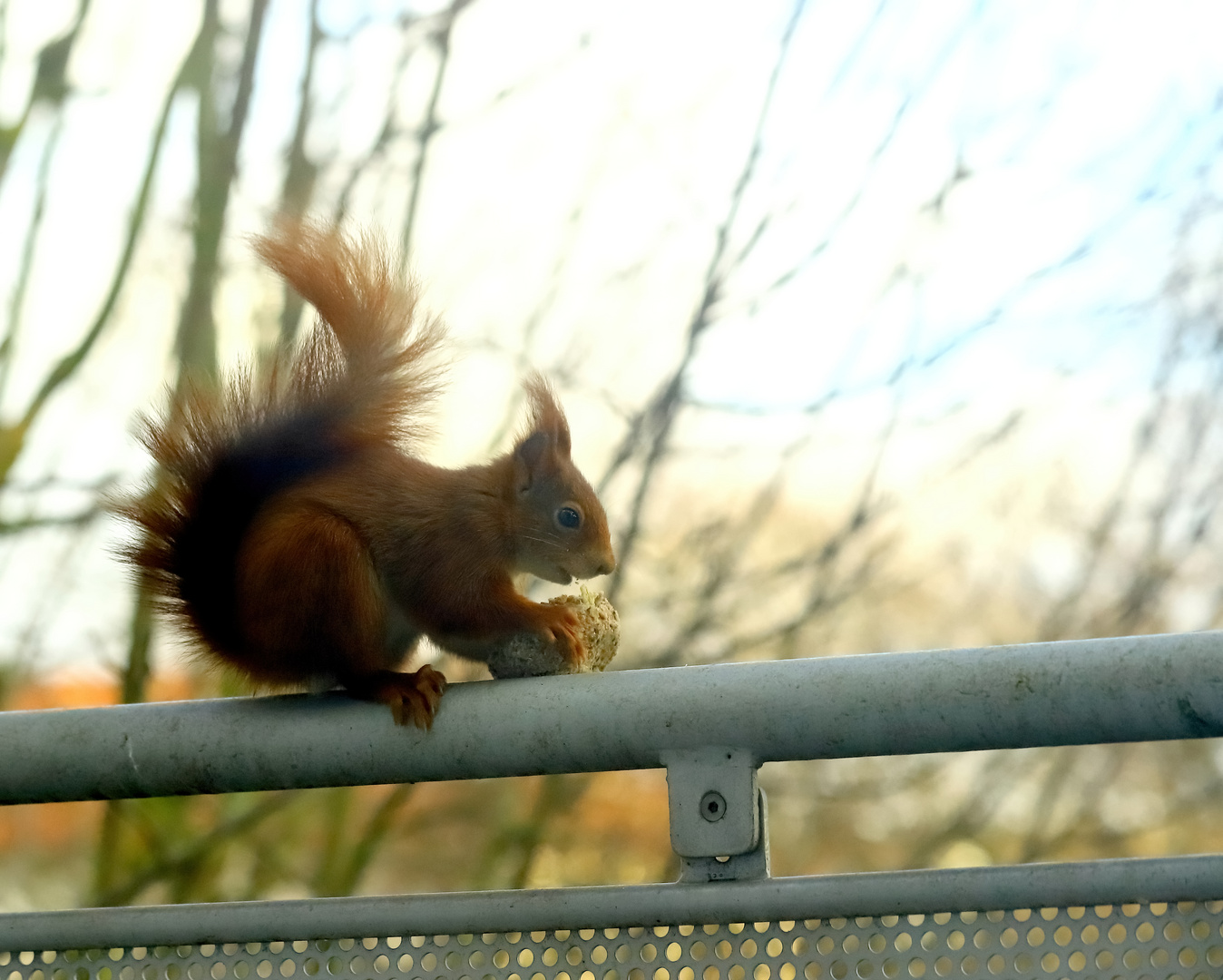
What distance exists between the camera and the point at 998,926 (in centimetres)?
57

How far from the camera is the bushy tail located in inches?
34.6

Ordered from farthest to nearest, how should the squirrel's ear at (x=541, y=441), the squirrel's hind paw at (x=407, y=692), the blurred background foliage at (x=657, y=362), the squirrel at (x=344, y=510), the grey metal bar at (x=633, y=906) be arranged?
the blurred background foliage at (x=657, y=362), the squirrel's ear at (x=541, y=441), the squirrel at (x=344, y=510), the squirrel's hind paw at (x=407, y=692), the grey metal bar at (x=633, y=906)

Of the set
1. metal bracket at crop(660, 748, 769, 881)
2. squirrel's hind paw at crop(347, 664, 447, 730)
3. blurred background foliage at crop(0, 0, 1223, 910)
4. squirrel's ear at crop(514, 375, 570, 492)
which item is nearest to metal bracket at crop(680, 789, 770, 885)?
metal bracket at crop(660, 748, 769, 881)

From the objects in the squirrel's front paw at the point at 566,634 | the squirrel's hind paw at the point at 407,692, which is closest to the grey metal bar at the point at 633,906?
the squirrel's hind paw at the point at 407,692

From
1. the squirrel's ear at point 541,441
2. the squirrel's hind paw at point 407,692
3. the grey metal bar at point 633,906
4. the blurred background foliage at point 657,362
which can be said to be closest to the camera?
the grey metal bar at point 633,906

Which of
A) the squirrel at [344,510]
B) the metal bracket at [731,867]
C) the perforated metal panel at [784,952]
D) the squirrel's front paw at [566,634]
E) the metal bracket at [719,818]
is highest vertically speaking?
the squirrel at [344,510]

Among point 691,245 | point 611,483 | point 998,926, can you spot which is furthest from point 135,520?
point 691,245

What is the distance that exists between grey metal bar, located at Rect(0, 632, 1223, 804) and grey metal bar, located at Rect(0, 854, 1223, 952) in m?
0.07

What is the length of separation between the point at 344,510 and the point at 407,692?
0.20 meters

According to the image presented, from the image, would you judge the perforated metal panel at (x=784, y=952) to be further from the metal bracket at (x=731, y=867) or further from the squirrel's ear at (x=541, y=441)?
the squirrel's ear at (x=541, y=441)

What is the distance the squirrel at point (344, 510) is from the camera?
0.81 m

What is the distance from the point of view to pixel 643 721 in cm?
64

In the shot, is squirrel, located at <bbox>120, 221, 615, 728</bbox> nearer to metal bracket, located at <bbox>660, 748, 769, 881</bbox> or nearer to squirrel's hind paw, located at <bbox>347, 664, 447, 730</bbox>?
squirrel's hind paw, located at <bbox>347, 664, 447, 730</bbox>

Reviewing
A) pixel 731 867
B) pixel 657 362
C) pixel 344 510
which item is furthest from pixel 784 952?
pixel 657 362
